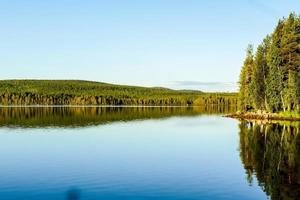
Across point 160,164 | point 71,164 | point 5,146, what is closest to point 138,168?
point 160,164

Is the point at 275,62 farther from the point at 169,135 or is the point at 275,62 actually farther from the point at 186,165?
the point at 186,165

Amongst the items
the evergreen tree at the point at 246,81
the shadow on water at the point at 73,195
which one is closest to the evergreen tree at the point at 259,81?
the evergreen tree at the point at 246,81

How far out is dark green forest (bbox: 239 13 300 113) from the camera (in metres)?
91.8

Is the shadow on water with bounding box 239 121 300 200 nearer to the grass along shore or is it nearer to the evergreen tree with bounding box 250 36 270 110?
the grass along shore

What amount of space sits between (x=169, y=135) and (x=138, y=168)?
31.1 metres

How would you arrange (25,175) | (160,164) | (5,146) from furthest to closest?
(5,146)
(160,164)
(25,175)

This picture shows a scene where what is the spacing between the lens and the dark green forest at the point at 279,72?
9175 centimetres

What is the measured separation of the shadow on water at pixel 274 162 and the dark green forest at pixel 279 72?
3274 centimetres

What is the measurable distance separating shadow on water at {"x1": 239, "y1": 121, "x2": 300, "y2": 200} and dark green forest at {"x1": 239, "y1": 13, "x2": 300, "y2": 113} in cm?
3274

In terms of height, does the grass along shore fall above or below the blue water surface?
above

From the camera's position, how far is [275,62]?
9600 centimetres

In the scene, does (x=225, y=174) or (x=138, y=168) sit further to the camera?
(x=138, y=168)

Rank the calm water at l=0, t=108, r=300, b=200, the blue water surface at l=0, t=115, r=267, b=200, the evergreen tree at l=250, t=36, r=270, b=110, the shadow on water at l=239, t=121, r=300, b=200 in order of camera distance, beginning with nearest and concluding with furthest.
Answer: the blue water surface at l=0, t=115, r=267, b=200, the calm water at l=0, t=108, r=300, b=200, the shadow on water at l=239, t=121, r=300, b=200, the evergreen tree at l=250, t=36, r=270, b=110

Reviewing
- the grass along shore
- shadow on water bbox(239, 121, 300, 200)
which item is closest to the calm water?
shadow on water bbox(239, 121, 300, 200)
